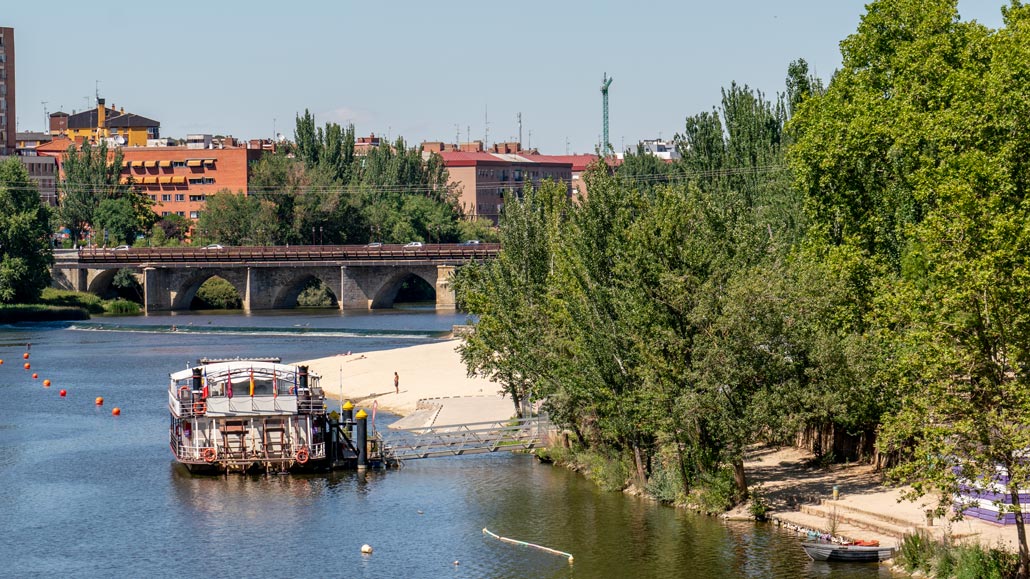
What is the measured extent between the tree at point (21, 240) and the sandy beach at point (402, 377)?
54.0 meters

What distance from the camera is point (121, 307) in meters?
157

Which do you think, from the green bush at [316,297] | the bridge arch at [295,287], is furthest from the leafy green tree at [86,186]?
the bridge arch at [295,287]

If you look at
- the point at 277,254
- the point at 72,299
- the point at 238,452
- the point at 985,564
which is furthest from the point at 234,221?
the point at 985,564

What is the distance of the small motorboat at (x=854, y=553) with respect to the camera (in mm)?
39719

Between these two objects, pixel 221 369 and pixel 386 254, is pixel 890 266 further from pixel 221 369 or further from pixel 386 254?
pixel 386 254

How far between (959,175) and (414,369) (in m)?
53.1

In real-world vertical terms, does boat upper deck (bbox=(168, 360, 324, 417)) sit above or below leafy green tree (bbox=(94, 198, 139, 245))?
below

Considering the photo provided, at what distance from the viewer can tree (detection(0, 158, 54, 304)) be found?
464 ft

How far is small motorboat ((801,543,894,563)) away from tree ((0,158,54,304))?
116 m

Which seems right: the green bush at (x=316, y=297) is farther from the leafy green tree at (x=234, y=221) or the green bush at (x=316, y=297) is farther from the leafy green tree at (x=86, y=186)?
the leafy green tree at (x=86, y=186)

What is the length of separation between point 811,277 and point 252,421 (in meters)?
21.5

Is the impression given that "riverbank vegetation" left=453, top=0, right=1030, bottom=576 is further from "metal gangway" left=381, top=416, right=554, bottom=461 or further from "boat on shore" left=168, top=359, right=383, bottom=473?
"boat on shore" left=168, top=359, right=383, bottom=473

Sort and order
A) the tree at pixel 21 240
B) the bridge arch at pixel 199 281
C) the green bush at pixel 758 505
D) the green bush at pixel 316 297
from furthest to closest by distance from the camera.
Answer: the green bush at pixel 316 297 → the bridge arch at pixel 199 281 → the tree at pixel 21 240 → the green bush at pixel 758 505

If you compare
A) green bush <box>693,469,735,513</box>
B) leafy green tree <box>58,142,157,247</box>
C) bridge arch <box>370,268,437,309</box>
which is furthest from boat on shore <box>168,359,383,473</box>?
leafy green tree <box>58,142,157,247</box>
